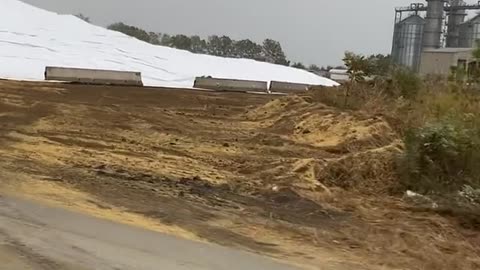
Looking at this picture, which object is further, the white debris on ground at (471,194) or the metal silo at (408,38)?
the metal silo at (408,38)

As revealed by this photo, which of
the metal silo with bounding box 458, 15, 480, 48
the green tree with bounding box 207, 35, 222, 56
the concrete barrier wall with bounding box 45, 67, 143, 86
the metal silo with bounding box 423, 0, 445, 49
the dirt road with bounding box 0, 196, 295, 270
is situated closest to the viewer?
the dirt road with bounding box 0, 196, 295, 270

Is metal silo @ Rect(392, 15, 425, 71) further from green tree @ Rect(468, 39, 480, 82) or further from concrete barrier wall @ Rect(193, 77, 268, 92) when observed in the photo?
green tree @ Rect(468, 39, 480, 82)

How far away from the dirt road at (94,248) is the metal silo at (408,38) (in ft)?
246

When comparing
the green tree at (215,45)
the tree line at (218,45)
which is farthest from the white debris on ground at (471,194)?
the green tree at (215,45)

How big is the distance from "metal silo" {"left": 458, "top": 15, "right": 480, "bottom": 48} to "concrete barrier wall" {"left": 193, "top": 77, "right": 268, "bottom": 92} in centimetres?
4096

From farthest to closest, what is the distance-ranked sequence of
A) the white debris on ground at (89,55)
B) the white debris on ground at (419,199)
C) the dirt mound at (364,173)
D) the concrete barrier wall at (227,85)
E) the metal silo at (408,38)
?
the metal silo at (408,38) → the white debris on ground at (89,55) → the concrete barrier wall at (227,85) → the dirt mound at (364,173) → the white debris on ground at (419,199)

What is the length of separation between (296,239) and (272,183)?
2.90 meters

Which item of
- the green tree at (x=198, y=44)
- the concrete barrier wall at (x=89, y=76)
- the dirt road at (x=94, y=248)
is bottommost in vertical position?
the dirt road at (x=94, y=248)

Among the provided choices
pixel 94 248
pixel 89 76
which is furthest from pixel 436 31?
pixel 94 248

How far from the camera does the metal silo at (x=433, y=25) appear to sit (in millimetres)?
75000

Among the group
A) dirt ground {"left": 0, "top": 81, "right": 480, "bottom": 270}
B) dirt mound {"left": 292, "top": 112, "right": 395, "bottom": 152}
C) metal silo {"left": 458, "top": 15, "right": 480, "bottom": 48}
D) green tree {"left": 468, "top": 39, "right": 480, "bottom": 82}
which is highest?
metal silo {"left": 458, "top": 15, "right": 480, "bottom": 48}

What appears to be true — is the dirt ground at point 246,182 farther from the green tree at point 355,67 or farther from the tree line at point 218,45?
the tree line at point 218,45

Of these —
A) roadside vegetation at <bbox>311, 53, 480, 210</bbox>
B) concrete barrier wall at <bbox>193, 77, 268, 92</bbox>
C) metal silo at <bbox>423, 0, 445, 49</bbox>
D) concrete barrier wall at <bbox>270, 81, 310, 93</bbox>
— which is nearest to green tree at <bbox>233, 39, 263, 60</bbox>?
metal silo at <bbox>423, 0, 445, 49</bbox>

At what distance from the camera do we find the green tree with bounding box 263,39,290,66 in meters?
90.3
